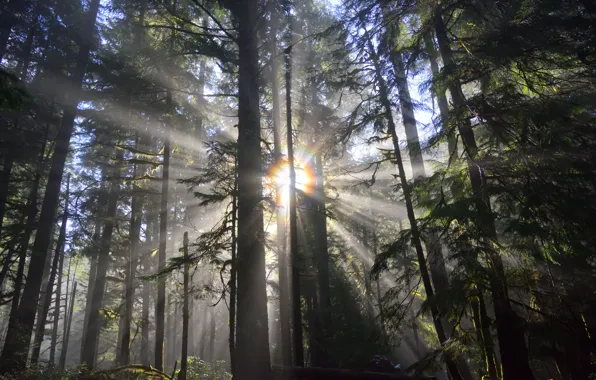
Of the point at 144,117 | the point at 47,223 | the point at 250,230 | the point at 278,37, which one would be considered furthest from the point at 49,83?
the point at 250,230

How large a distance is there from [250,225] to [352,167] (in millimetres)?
5871

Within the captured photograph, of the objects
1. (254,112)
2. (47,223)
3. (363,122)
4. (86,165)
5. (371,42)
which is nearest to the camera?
(254,112)

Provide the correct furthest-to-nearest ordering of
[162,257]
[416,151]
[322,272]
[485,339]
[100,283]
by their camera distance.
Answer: [100,283], [322,272], [162,257], [416,151], [485,339]

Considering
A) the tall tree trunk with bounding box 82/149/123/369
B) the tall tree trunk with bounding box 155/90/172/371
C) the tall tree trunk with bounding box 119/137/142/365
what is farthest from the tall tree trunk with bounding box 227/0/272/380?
the tall tree trunk with bounding box 82/149/123/369

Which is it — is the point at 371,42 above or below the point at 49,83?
below

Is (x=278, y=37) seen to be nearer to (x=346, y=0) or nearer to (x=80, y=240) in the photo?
(x=346, y=0)

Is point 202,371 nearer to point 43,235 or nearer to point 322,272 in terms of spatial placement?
point 322,272

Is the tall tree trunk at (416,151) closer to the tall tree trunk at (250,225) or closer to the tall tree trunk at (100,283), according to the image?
the tall tree trunk at (250,225)

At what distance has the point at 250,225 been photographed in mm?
7645

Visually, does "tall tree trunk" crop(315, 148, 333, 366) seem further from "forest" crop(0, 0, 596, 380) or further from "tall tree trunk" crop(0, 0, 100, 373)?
"tall tree trunk" crop(0, 0, 100, 373)

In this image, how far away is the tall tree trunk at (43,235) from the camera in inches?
381

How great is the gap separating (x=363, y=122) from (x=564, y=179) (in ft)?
15.7

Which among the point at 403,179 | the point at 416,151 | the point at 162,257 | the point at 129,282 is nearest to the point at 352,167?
the point at 403,179

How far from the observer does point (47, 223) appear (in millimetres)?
12180
